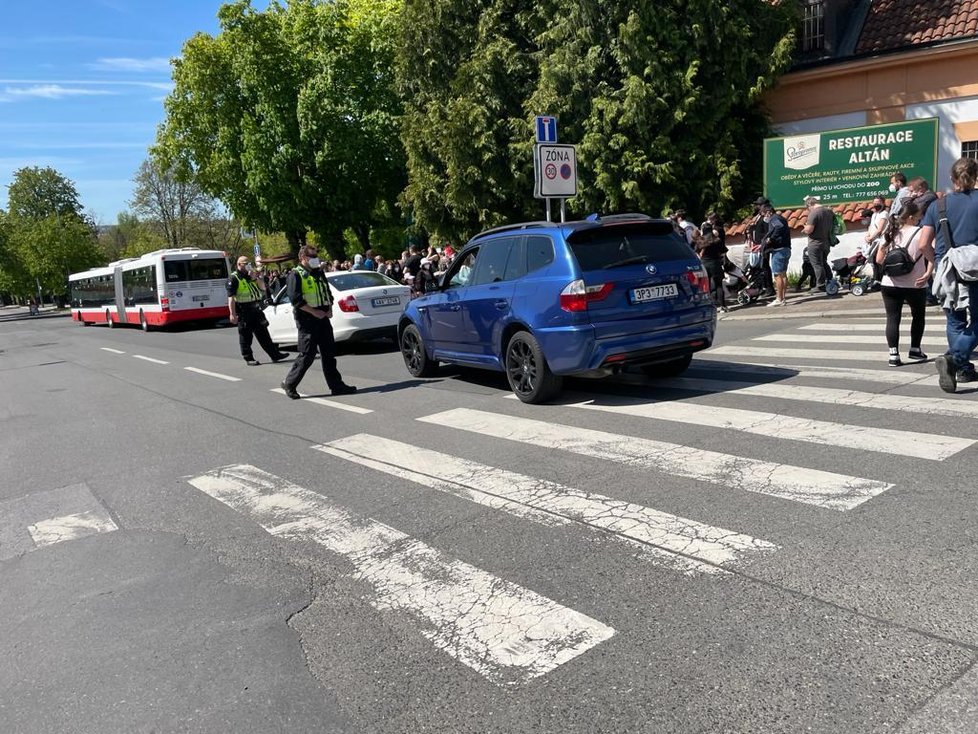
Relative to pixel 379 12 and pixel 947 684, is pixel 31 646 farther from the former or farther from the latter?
pixel 379 12

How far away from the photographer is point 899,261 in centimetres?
752

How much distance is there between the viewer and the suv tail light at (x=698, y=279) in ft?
26.0

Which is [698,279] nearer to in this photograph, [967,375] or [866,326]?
[967,375]

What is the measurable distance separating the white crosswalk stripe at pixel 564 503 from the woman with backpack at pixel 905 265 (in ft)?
14.7

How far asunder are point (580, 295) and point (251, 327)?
8.41 metres

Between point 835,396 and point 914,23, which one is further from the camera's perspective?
point 914,23

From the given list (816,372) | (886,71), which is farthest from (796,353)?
(886,71)

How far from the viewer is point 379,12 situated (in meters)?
36.1

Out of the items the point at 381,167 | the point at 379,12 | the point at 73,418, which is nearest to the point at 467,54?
the point at 381,167

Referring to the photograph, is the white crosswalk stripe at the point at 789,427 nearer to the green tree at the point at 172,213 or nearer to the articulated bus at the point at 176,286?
the articulated bus at the point at 176,286

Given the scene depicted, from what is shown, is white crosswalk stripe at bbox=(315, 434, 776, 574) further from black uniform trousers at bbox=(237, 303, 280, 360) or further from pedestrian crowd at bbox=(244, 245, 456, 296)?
pedestrian crowd at bbox=(244, 245, 456, 296)

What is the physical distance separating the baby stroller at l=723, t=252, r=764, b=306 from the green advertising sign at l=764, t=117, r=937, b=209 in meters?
3.10

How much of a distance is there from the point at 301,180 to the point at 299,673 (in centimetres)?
3423

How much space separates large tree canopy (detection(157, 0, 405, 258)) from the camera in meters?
33.7
